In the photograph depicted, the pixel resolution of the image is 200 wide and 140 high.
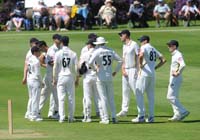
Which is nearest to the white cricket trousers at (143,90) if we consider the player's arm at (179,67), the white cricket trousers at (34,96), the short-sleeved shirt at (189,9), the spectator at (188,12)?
the player's arm at (179,67)

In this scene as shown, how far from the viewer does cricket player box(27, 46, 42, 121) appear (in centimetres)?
2068

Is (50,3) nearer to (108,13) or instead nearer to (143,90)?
(108,13)

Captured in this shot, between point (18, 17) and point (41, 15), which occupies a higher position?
point (41, 15)

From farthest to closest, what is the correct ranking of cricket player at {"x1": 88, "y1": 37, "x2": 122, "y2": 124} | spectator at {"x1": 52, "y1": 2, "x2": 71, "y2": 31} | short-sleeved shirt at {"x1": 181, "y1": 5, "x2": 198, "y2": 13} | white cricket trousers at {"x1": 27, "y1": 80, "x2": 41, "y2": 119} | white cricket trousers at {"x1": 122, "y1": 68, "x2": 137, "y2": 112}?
short-sleeved shirt at {"x1": 181, "y1": 5, "x2": 198, "y2": 13}, spectator at {"x1": 52, "y1": 2, "x2": 71, "y2": 31}, white cricket trousers at {"x1": 122, "y1": 68, "x2": 137, "y2": 112}, white cricket trousers at {"x1": 27, "y1": 80, "x2": 41, "y2": 119}, cricket player at {"x1": 88, "y1": 37, "x2": 122, "y2": 124}

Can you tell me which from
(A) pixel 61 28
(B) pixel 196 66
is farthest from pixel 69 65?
(A) pixel 61 28

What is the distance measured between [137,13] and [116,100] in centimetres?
1957

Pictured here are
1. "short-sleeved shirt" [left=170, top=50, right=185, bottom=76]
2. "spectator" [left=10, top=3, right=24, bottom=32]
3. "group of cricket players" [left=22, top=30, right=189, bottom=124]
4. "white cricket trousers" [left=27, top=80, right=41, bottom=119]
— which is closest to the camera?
"group of cricket players" [left=22, top=30, right=189, bottom=124]

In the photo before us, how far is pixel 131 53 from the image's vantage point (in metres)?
20.8

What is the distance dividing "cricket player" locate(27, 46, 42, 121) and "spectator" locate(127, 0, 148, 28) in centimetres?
2298

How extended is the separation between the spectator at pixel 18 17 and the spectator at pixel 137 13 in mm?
6142

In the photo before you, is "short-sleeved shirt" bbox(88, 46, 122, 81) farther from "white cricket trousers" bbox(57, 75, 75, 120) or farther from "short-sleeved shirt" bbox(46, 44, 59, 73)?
"short-sleeved shirt" bbox(46, 44, 59, 73)

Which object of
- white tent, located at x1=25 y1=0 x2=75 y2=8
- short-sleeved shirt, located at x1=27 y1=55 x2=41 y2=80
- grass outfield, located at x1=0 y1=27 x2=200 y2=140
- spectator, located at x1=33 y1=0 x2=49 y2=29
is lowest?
grass outfield, located at x1=0 y1=27 x2=200 y2=140

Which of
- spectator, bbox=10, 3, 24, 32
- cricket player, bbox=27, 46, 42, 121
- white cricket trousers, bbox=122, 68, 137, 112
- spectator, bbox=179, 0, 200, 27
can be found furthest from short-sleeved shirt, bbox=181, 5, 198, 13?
cricket player, bbox=27, 46, 42, 121

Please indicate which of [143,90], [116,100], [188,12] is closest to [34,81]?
[143,90]
